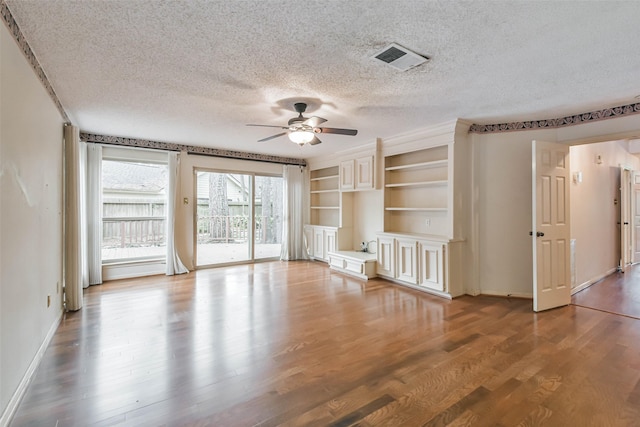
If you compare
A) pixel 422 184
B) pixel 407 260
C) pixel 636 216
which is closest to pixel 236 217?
pixel 407 260

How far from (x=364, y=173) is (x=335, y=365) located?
390 centimetres

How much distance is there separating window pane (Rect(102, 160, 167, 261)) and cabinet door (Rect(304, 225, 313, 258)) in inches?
123

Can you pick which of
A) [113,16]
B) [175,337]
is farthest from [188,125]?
[175,337]

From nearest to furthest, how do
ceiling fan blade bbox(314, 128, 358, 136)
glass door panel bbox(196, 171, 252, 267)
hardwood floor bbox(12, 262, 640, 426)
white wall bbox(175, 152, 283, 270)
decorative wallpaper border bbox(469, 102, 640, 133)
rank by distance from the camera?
hardwood floor bbox(12, 262, 640, 426)
ceiling fan blade bbox(314, 128, 358, 136)
decorative wallpaper border bbox(469, 102, 640, 133)
white wall bbox(175, 152, 283, 270)
glass door panel bbox(196, 171, 252, 267)

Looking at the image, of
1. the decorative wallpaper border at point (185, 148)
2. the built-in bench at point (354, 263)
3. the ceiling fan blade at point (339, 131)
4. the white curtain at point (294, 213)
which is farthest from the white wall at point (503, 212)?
the decorative wallpaper border at point (185, 148)

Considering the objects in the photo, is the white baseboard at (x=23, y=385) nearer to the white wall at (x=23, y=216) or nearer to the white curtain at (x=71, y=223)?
Result: the white wall at (x=23, y=216)

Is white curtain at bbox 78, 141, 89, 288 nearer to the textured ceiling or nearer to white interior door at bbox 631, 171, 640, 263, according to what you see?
the textured ceiling

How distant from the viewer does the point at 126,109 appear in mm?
3822

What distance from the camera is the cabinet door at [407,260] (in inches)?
190

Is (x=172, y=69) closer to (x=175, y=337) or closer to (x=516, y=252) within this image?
(x=175, y=337)

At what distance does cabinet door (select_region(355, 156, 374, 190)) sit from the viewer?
222 inches

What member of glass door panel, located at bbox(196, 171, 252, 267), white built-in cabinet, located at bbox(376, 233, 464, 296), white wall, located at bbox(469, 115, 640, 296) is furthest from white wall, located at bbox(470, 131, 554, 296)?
glass door panel, located at bbox(196, 171, 252, 267)

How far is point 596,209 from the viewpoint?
5.23 meters

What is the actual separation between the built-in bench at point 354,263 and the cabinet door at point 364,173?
4.28 feet
